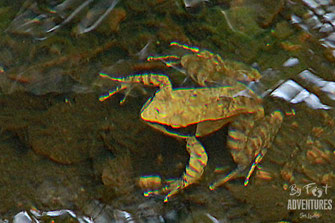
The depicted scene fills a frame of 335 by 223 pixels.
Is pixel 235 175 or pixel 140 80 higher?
pixel 140 80

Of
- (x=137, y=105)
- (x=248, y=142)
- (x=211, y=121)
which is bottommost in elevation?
(x=248, y=142)

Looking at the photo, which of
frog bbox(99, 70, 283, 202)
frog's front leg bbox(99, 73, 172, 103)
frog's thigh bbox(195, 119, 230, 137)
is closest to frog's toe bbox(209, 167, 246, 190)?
frog bbox(99, 70, 283, 202)

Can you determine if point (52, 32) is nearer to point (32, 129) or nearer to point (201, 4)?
point (32, 129)

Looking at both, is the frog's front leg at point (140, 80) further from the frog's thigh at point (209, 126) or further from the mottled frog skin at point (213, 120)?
the frog's thigh at point (209, 126)

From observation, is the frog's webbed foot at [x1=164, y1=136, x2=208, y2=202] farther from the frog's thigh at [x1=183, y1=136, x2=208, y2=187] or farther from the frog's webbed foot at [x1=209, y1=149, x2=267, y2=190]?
the frog's webbed foot at [x1=209, y1=149, x2=267, y2=190]

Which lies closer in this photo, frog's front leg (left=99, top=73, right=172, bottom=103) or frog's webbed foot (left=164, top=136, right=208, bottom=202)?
frog's webbed foot (left=164, top=136, right=208, bottom=202)

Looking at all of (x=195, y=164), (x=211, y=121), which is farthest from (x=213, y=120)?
(x=195, y=164)

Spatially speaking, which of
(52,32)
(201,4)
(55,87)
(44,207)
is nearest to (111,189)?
(44,207)

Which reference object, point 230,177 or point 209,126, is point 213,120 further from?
point 230,177
